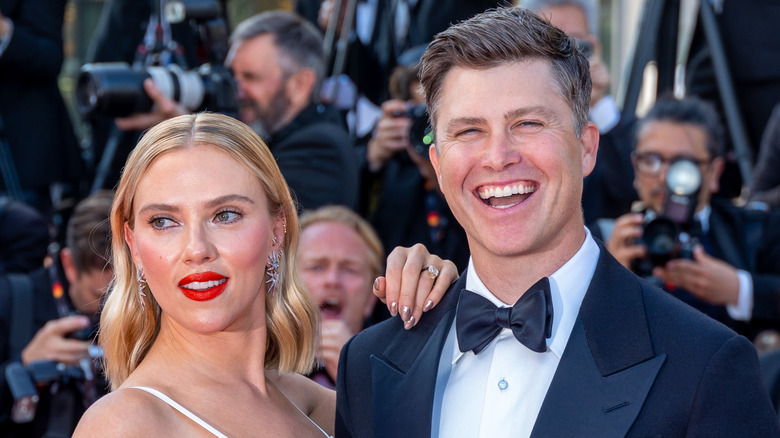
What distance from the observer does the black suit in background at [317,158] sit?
455 centimetres

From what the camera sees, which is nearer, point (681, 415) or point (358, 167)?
point (681, 415)

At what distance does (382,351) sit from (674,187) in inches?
72.1

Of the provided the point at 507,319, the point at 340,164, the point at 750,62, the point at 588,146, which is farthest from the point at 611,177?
the point at 507,319

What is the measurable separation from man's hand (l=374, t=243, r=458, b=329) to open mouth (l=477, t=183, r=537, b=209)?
0.30 m

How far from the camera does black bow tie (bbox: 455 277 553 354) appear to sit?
2.21m

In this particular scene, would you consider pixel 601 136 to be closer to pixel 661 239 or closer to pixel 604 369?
pixel 661 239

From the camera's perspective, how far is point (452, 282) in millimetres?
2615

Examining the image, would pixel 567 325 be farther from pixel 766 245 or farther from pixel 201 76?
pixel 201 76

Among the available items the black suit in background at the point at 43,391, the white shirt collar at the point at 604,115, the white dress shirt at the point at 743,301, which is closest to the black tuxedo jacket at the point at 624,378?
Result: the black suit in background at the point at 43,391

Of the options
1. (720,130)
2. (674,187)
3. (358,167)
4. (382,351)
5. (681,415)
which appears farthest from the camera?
(358,167)

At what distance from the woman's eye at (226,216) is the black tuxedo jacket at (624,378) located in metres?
0.47

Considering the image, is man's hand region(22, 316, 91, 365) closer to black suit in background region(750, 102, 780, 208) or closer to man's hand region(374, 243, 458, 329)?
man's hand region(374, 243, 458, 329)

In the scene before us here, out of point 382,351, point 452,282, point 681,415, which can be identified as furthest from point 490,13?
point 681,415

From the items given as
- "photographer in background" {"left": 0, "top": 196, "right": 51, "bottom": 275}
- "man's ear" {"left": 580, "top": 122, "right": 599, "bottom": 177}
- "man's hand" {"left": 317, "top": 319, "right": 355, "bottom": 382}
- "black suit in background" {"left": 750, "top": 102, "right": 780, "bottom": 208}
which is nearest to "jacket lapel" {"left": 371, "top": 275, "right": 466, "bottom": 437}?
"man's ear" {"left": 580, "top": 122, "right": 599, "bottom": 177}
